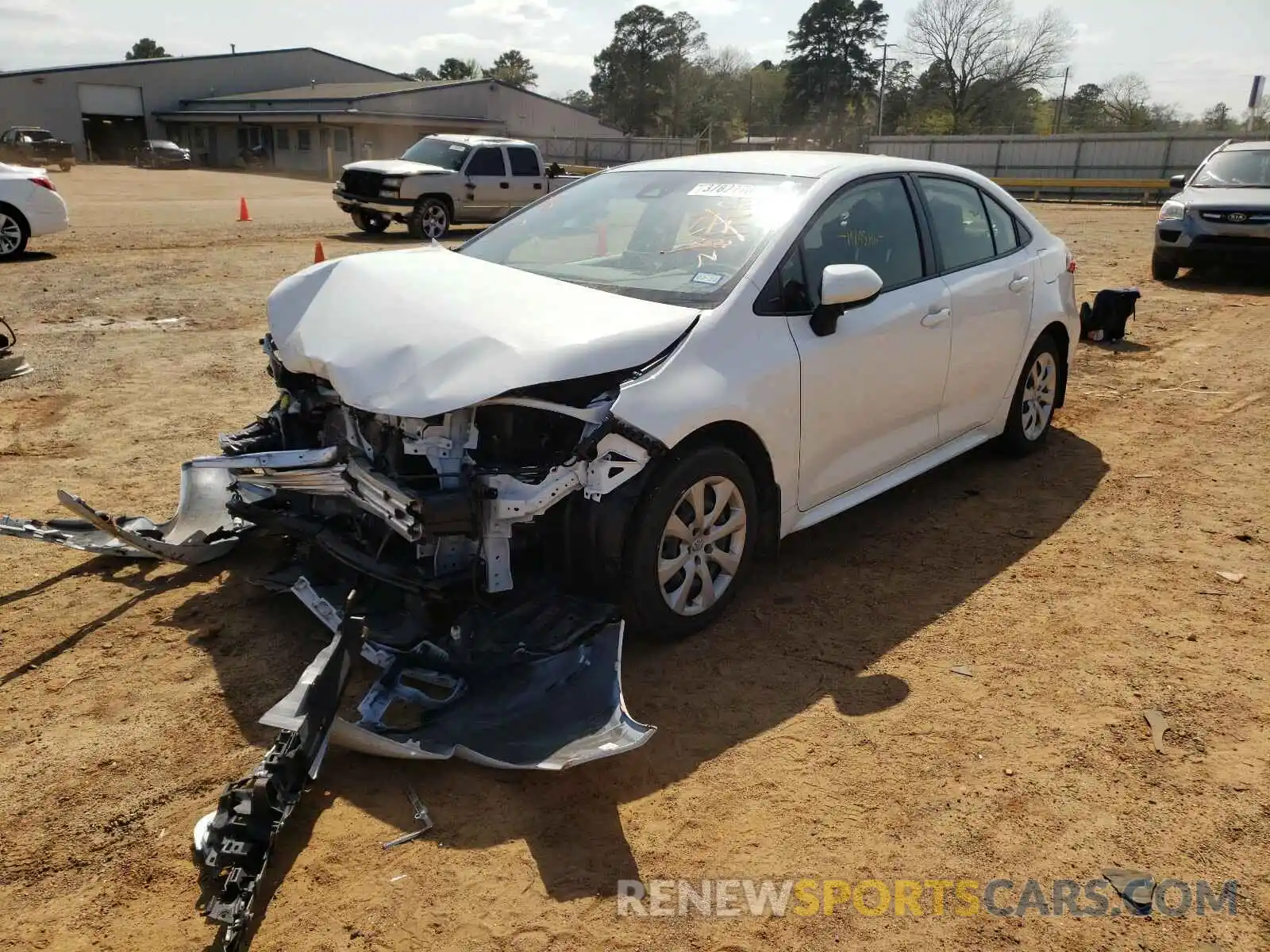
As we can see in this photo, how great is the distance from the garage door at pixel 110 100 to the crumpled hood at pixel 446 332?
58.7 metres

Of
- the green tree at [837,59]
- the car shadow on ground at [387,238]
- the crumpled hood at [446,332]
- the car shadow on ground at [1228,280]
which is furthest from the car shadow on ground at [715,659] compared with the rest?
the green tree at [837,59]

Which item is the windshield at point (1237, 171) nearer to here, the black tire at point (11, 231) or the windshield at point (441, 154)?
the windshield at point (441, 154)

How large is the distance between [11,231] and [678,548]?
1372 cm

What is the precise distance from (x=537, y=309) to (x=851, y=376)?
4.75ft

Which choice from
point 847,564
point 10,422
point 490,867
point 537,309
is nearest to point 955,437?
point 847,564

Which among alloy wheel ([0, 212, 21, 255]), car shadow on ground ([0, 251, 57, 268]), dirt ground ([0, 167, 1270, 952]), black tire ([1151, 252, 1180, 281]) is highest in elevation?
alloy wheel ([0, 212, 21, 255])

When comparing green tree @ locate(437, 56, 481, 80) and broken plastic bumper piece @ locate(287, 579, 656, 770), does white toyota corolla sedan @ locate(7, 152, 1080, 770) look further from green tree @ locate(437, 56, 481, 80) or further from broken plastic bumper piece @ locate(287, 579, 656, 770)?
green tree @ locate(437, 56, 481, 80)

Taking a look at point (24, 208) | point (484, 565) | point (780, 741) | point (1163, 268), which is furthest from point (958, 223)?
point (24, 208)

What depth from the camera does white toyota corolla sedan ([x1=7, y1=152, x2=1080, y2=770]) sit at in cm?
327

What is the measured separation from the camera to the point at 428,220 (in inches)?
706

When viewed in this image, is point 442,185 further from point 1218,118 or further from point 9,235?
point 1218,118

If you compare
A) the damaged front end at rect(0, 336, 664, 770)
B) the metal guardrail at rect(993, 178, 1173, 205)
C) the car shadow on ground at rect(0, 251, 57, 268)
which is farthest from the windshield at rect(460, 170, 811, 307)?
the metal guardrail at rect(993, 178, 1173, 205)

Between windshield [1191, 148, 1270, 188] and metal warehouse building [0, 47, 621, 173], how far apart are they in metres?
39.6

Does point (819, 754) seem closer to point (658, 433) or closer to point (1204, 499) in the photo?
point (658, 433)
